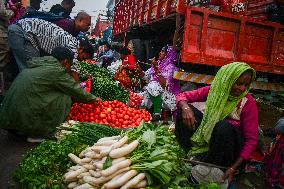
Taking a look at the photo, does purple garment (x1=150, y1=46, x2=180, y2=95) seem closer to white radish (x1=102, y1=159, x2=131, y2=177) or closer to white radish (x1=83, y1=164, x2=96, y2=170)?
white radish (x1=83, y1=164, x2=96, y2=170)

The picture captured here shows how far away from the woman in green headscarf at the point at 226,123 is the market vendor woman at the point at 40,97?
193 centimetres

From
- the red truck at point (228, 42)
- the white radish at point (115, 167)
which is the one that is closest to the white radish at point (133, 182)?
the white radish at point (115, 167)

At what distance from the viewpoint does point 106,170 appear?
285 cm

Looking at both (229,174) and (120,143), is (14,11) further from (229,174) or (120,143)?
(229,174)

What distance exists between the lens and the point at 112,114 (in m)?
5.41

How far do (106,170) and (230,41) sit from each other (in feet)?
13.6

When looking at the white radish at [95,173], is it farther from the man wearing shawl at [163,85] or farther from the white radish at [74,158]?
the man wearing shawl at [163,85]

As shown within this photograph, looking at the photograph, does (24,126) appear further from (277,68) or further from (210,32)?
(277,68)

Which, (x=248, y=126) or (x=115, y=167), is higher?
(x=248, y=126)

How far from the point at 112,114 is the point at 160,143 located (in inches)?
91.7

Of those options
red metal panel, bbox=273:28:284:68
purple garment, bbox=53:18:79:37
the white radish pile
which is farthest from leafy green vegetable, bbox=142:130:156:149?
red metal panel, bbox=273:28:284:68

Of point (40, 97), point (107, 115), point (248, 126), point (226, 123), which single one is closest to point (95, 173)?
point (226, 123)

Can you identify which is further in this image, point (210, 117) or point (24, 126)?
point (24, 126)

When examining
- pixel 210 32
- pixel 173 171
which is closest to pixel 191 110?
pixel 173 171
